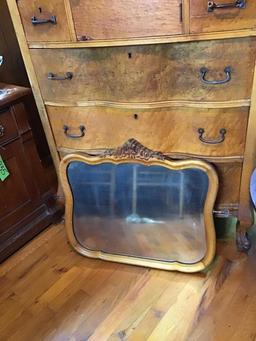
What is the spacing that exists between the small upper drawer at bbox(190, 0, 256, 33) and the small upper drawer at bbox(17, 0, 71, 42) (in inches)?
17.1

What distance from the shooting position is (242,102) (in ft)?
3.76

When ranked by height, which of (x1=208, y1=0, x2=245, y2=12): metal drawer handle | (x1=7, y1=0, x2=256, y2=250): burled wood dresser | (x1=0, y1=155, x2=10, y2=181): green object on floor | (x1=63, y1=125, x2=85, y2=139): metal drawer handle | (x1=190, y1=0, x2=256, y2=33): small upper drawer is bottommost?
(x1=0, y1=155, x2=10, y2=181): green object on floor

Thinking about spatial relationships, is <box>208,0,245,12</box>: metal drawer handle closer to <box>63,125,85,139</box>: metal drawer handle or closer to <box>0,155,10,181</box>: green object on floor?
<box>63,125,85,139</box>: metal drawer handle

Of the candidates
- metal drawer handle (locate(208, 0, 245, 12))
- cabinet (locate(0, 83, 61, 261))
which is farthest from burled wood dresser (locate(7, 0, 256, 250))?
cabinet (locate(0, 83, 61, 261))

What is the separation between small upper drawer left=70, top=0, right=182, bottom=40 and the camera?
1.03 metres

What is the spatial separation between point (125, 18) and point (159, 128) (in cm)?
40

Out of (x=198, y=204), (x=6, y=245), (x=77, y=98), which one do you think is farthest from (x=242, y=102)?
(x=6, y=245)

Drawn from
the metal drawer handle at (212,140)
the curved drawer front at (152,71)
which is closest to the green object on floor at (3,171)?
the curved drawer front at (152,71)

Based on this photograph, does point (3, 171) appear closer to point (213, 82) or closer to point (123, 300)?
point (123, 300)

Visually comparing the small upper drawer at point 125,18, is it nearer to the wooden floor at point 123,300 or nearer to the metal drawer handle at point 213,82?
the metal drawer handle at point 213,82

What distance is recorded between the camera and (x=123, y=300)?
135 cm

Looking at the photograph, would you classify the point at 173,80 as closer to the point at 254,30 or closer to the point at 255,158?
the point at 254,30

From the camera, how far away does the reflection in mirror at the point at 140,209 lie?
4.59 ft

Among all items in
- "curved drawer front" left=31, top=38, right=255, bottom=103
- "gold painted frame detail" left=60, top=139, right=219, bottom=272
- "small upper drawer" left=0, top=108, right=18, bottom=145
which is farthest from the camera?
"small upper drawer" left=0, top=108, right=18, bottom=145
